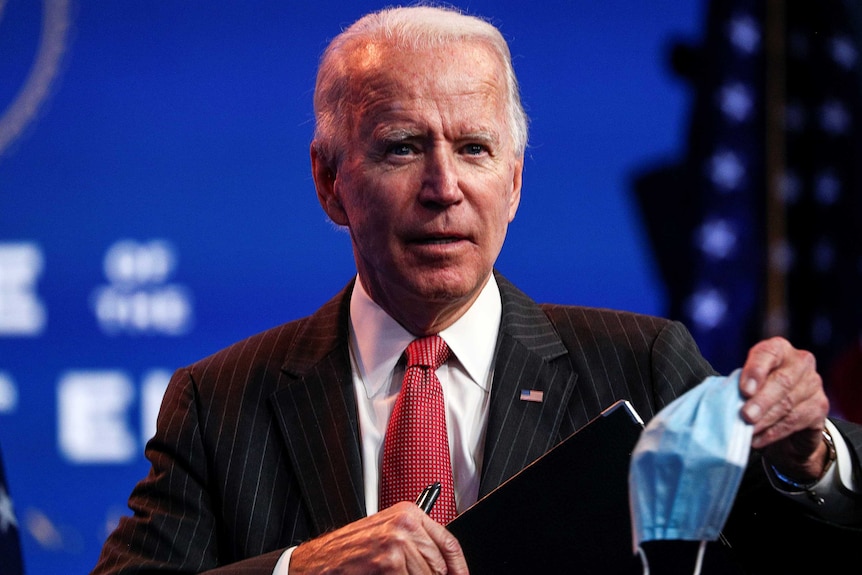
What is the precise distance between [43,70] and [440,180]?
6.10ft

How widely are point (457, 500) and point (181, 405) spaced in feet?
1.67

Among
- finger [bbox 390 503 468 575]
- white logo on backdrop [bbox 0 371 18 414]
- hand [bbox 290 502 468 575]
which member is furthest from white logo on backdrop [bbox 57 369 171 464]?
finger [bbox 390 503 468 575]

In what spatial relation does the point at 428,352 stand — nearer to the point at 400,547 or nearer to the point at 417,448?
the point at 417,448

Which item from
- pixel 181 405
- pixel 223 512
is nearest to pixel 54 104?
pixel 181 405

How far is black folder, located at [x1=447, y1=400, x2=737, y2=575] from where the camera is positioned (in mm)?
1397

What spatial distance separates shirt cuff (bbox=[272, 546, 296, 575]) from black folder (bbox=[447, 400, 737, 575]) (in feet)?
0.95

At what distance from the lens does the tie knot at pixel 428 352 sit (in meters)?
1.82

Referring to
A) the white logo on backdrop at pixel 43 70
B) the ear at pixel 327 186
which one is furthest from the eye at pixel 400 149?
the white logo on backdrop at pixel 43 70

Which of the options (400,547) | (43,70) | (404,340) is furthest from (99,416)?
(400,547)

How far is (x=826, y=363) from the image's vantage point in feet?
10.8

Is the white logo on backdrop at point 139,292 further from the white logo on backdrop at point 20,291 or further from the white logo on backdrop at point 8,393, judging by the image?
the white logo on backdrop at point 8,393

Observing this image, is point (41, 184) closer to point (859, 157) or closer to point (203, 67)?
point (203, 67)

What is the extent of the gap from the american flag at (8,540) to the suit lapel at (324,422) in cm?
117

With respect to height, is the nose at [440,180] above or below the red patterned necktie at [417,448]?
above
